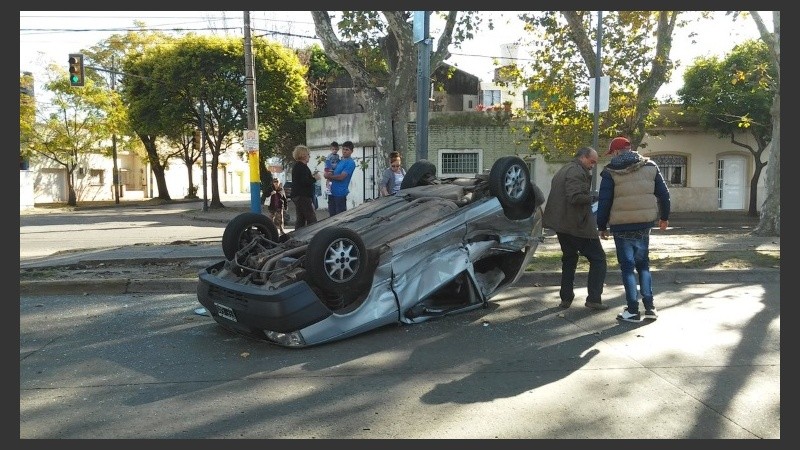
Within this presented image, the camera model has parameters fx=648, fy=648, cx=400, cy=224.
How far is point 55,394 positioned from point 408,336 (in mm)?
2748

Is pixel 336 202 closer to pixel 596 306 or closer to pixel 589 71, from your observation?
pixel 596 306

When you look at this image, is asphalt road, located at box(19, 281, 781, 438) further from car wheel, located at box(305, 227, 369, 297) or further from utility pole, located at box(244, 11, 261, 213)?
utility pole, located at box(244, 11, 261, 213)

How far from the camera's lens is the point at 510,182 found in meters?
6.63

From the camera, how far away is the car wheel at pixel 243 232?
6328 millimetres

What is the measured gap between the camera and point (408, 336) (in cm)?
570

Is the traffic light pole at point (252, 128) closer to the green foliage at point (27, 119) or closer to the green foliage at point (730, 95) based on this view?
the green foliage at point (730, 95)

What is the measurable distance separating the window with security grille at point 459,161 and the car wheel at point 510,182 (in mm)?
16903

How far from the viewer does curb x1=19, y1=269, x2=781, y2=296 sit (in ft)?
25.3

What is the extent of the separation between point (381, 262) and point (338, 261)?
0.47m

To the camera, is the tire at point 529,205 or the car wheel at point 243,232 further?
the tire at point 529,205

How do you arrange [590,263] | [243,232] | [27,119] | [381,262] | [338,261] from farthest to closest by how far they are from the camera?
[27,119] < [590,263] < [243,232] < [381,262] < [338,261]

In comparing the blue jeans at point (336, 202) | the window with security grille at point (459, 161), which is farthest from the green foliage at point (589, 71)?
the blue jeans at point (336, 202)

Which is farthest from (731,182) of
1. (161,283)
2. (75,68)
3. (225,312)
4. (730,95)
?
(225,312)

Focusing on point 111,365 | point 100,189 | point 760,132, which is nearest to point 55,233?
point 111,365
